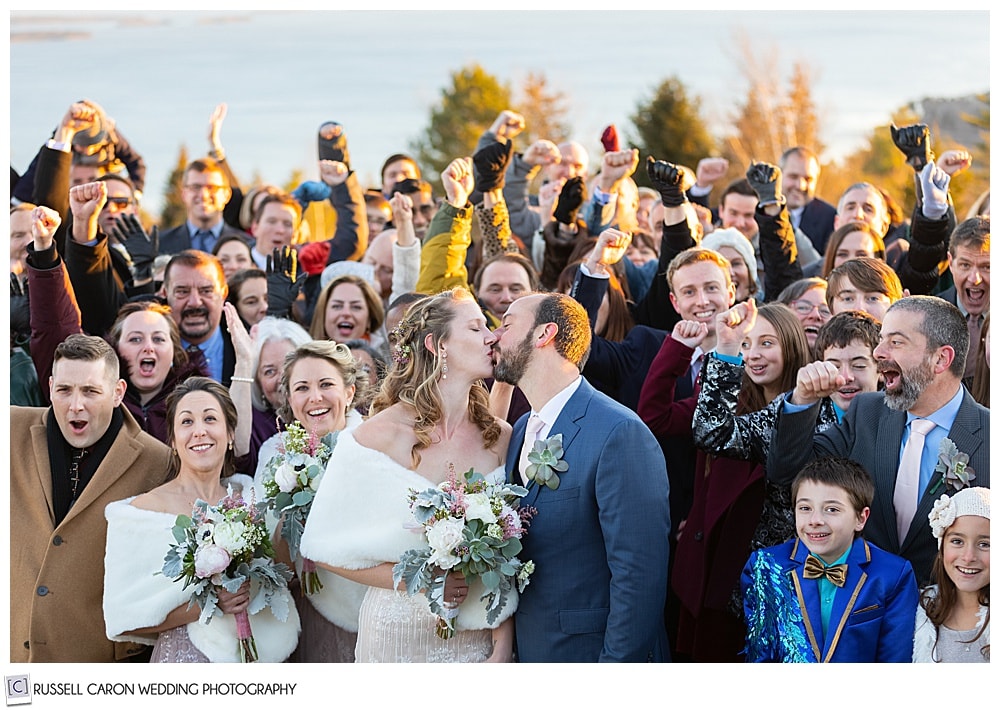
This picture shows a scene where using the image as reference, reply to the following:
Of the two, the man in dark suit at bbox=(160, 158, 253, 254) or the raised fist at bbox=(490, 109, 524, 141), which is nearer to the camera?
the raised fist at bbox=(490, 109, 524, 141)

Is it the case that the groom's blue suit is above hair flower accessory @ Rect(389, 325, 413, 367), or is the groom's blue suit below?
below

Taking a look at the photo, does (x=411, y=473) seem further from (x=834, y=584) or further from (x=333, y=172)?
(x=333, y=172)

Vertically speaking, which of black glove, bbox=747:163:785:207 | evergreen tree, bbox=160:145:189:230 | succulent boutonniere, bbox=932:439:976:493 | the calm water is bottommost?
succulent boutonniere, bbox=932:439:976:493

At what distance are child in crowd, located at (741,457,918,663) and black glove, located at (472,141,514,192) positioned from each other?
3.49m

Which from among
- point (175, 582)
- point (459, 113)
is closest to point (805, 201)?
point (175, 582)

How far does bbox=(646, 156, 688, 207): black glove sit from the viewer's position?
22.1 ft

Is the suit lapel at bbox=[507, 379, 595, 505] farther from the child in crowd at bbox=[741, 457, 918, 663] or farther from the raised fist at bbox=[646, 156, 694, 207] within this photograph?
the raised fist at bbox=[646, 156, 694, 207]

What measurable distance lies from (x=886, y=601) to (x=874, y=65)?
107 ft

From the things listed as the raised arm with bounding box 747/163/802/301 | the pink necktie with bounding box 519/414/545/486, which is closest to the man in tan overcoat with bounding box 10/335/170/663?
the pink necktie with bounding box 519/414/545/486

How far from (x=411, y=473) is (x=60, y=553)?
1.74 metres

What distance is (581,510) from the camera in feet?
14.9

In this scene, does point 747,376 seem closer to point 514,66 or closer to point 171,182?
point 171,182

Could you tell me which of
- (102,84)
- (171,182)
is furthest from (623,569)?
(171,182)

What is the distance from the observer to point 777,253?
7.38 meters
